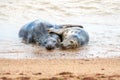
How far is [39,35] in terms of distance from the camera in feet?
36.1

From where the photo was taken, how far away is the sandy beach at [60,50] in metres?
7.18

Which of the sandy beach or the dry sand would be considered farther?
the sandy beach

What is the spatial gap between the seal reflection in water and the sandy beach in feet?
0.72

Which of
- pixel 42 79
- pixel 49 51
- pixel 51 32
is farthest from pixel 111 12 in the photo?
pixel 42 79

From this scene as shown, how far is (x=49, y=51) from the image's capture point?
32.7 ft

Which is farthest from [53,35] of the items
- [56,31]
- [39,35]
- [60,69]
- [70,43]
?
[60,69]

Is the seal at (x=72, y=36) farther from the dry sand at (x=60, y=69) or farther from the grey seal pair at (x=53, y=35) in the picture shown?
the dry sand at (x=60, y=69)

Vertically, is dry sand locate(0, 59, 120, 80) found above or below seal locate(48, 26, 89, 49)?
below

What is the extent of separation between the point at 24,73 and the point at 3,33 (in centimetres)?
457

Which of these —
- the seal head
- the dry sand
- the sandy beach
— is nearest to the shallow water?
the sandy beach

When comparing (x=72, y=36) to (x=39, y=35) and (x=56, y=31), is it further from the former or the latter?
(x=39, y=35)

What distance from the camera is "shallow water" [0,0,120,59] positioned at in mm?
9719

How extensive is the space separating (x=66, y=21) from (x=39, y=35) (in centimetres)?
247

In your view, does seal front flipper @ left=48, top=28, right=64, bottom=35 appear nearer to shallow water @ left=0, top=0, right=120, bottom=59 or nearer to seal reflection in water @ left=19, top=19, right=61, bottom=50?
seal reflection in water @ left=19, top=19, right=61, bottom=50
